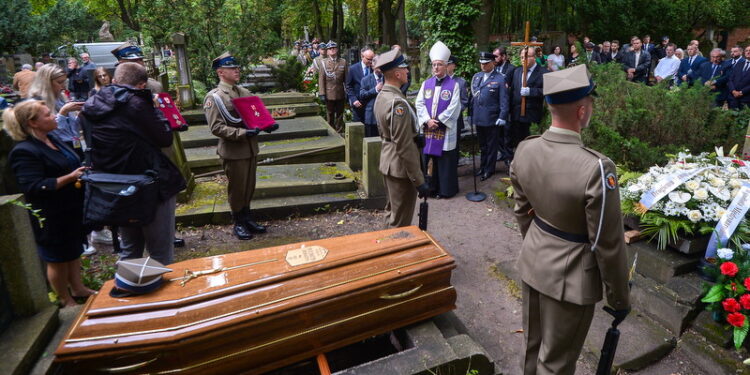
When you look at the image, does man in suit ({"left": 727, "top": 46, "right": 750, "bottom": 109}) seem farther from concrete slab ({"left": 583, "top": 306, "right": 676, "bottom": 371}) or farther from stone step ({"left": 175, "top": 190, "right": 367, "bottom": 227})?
stone step ({"left": 175, "top": 190, "right": 367, "bottom": 227})

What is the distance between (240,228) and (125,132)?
232 cm

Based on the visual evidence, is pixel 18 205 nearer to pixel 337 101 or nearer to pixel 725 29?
pixel 337 101

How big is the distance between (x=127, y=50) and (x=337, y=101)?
5.19 meters

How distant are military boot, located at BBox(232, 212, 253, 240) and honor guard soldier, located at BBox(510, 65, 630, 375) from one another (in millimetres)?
3553

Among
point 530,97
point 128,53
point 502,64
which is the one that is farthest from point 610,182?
point 502,64

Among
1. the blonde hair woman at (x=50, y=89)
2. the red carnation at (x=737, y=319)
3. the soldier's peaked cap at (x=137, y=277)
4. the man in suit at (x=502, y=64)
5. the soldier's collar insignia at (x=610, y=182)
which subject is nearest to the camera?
the soldier's collar insignia at (x=610, y=182)

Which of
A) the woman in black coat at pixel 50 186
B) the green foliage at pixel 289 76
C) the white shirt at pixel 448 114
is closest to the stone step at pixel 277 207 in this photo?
the white shirt at pixel 448 114

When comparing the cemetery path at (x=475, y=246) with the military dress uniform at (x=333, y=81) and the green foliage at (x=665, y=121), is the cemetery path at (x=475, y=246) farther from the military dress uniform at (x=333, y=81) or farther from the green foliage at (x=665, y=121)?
the military dress uniform at (x=333, y=81)

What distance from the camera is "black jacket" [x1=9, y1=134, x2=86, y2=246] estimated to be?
316cm

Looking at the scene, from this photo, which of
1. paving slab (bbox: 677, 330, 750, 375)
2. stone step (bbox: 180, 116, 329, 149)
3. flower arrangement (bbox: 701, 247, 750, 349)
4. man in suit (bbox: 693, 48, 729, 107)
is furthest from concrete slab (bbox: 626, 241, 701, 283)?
man in suit (bbox: 693, 48, 729, 107)

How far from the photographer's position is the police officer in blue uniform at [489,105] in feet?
23.3

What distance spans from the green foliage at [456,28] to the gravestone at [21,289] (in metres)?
9.14

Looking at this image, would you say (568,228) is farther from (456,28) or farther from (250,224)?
(456,28)

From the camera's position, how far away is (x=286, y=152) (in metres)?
7.77
